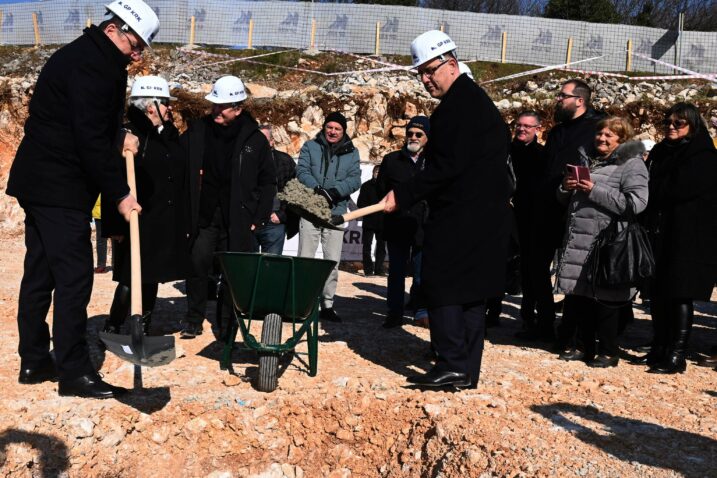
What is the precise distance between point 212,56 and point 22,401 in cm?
1931

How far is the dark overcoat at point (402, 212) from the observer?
7.15 m

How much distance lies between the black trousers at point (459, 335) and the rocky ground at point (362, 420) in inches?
8.1

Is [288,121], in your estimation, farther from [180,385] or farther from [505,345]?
[180,385]

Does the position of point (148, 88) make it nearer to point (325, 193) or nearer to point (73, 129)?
point (73, 129)

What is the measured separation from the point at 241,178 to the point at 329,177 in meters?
1.50

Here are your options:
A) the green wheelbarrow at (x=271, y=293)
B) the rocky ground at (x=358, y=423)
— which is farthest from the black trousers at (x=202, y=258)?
the green wheelbarrow at (x=271, y=293)

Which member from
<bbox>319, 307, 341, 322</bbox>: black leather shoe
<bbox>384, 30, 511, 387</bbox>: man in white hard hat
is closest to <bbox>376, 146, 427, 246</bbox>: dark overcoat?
<bbox>319, 307, 341, 322</bbox>: black leather shoe

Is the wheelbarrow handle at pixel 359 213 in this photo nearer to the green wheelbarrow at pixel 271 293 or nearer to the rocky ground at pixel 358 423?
the green wheelbarrow at pixel 271 293

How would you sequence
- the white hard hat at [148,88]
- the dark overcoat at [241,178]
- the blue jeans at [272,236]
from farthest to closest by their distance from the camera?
the blue jeans at [272,236] < the dark overcoat at [241,178] < the white hard hat at [148,88]

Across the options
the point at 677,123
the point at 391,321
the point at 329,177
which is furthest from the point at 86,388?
the point at 677,123

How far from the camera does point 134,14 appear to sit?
14.6ft

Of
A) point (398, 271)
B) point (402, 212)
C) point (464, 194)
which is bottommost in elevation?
point (398, 271)

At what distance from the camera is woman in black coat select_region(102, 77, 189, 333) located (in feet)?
18.4

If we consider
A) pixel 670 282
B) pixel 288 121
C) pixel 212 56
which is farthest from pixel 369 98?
pixel 670 282
